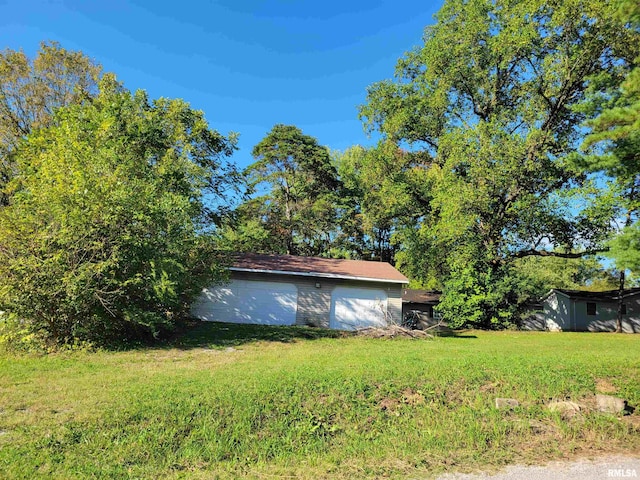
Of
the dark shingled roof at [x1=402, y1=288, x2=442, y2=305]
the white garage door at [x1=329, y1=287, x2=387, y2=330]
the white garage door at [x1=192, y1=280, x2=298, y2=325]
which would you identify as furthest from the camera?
the dark shingled roof at [x1=402, y1=288, x2=442, y2=305]

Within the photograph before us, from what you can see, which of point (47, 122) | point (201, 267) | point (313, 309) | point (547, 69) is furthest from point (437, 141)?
point (47, 122)

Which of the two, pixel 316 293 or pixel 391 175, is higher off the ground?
pixel 391 175

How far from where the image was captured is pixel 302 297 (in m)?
17.8

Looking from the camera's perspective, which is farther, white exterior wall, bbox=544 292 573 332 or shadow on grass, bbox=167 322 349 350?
white exterior wall, bbox=544 292 573 332

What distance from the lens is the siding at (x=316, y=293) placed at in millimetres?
17656

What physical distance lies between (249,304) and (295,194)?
14467 mm

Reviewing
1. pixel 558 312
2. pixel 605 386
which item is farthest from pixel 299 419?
pixel 558 312

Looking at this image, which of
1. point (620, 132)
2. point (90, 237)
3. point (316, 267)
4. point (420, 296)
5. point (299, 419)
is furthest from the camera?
point (420, 296)

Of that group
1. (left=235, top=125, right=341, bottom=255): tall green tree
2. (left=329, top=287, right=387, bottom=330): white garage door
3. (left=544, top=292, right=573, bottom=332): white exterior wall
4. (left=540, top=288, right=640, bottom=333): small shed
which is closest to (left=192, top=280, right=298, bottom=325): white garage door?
(left=329, top=287, right=387, bottom=330): white garage door

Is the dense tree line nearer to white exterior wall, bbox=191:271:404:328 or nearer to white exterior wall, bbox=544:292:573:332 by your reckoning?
white exterior wall, bbox=191:271:404:328

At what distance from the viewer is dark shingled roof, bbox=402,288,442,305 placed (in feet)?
96.2

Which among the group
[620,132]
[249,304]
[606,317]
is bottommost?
[249,304]

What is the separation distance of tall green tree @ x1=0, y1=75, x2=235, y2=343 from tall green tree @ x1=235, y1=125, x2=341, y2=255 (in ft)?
57.1

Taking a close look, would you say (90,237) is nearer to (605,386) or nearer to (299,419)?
(299,419)
